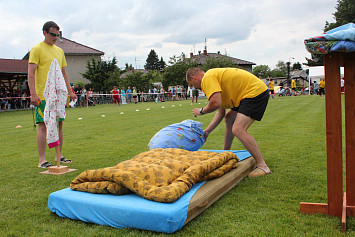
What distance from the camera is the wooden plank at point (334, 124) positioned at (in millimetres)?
2582

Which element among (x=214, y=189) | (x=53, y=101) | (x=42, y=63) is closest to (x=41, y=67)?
(x=42, y=63)

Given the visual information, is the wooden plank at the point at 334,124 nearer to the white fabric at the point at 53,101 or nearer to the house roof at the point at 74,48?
the white fabric at the point at 53,101

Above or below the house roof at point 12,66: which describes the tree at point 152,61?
above

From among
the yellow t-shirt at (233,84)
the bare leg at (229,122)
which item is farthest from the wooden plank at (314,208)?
the bare leg at (229,122)

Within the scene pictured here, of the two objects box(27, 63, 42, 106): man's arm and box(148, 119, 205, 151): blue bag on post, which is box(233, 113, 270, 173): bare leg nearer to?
box(148, 119, 205, 151): blue bag on post

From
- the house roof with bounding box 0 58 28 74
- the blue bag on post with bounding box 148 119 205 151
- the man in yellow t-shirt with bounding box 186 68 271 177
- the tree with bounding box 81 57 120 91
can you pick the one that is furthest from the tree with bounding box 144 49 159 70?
the man in yellow t-shirt with bounding box 186 68 271 177

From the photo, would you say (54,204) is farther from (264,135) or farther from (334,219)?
(264,135)

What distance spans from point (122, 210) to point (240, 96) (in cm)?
242

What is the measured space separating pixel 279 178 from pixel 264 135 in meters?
3.45

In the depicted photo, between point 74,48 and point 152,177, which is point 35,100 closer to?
point 152,177

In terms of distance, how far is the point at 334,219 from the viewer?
8.77ft

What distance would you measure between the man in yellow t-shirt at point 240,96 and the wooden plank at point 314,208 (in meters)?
1.21

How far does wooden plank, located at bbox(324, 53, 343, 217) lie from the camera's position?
2.58 metres

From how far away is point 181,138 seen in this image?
16.5ft
